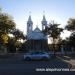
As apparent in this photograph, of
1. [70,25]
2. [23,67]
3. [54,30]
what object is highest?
[70,25]

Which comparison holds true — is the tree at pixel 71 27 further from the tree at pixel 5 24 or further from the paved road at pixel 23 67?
the paved road at pixel 23 67

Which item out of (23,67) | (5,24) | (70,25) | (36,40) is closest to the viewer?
(23,67)

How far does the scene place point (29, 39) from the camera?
96562mm

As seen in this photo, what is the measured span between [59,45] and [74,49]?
5031 mm

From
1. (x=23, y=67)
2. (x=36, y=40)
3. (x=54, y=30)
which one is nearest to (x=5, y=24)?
(x=54, y=30)

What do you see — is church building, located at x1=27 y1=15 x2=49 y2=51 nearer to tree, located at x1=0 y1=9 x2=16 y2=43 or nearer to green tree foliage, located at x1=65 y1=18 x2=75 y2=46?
green tree foliage, located at x1=65 y1=18 x2=75 y2=46

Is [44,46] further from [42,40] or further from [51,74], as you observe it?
[51,74]

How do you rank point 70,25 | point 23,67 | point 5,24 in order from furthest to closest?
point 70,25 → point 5,24 → point 23,67

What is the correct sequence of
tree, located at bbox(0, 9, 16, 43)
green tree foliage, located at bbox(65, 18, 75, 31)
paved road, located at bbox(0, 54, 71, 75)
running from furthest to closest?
green tree foliage, located at bbox(65, 18, 75, 31) < tree, located at bbox(0, 9, 16, 43) < paved road, located at bbox(0, 54, 71, 75)

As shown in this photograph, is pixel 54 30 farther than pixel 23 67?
Yes

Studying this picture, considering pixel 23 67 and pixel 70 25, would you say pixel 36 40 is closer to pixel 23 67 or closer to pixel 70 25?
pixel 70 25

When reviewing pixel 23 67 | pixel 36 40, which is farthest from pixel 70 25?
pixel 23 67

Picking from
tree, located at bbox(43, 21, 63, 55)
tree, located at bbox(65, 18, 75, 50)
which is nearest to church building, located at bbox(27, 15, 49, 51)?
tree, located at bbox(65, 18, 75, 50)

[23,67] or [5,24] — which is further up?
[5,24]
